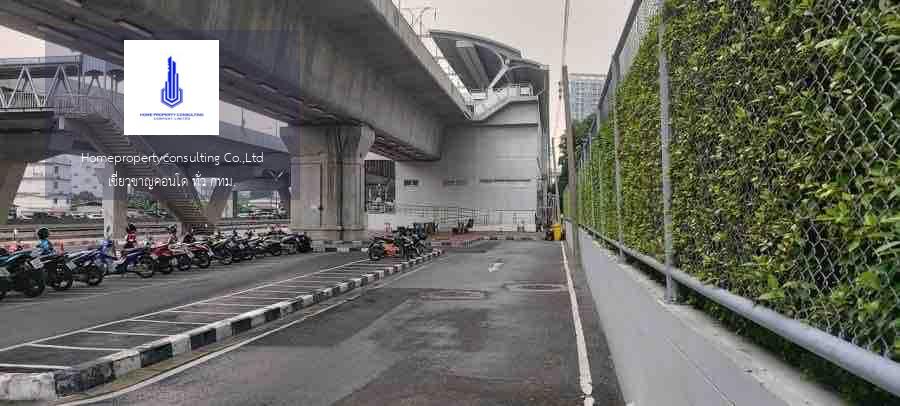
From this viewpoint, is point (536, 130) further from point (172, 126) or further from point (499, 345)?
point (499, 345)

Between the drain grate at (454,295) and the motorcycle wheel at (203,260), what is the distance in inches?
351

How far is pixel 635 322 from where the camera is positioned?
16.4 feet

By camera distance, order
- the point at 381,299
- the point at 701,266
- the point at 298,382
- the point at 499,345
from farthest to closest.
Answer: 1. the point at 381,299
2. the point at 499,345
3. the point at 298,382
4. the point at 701,266

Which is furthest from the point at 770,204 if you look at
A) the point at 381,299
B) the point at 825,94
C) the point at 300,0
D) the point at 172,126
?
the point at 172,126

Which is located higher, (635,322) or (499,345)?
Result: (635,322)

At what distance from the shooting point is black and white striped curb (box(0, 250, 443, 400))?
222 inches

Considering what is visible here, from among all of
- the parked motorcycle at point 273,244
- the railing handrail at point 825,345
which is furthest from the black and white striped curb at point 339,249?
the railing handrail at point 825,345

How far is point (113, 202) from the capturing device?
29.8 meters

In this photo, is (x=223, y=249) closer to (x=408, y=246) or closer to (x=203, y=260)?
(x=203, y=260)

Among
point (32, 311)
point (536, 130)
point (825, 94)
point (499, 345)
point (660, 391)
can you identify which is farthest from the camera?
point (536, 130)

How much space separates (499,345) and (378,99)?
21.1 meters

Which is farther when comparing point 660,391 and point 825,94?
point 660,391

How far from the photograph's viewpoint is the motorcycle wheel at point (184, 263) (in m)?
17.1

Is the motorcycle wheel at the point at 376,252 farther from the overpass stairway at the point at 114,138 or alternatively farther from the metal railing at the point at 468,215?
the metal railing at the point at 468,215
